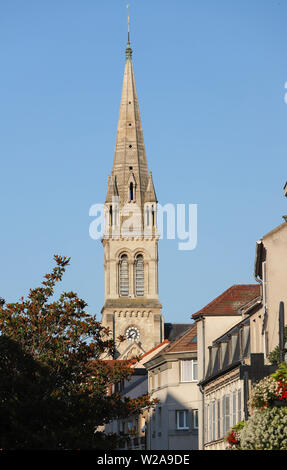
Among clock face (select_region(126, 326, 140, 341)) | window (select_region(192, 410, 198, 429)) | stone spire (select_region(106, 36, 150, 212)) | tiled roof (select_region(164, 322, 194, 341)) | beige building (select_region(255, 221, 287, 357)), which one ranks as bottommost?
window (select_region(192, 410, 198, 429))

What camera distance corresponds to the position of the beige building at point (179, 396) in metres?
73.2

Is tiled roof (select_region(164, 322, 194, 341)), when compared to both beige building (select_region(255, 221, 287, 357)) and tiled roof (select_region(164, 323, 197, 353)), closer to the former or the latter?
tiled roof (select_region(164, 323, 197, 353))

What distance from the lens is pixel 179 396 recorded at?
243 feet

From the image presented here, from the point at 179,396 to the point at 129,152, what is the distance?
9725cm

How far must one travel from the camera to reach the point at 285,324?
38.8 m

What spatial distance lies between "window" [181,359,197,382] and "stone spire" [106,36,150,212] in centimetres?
9011

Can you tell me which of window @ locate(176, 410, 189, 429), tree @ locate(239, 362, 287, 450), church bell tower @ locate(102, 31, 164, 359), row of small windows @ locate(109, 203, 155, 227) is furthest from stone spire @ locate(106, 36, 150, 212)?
tree @ locate(239, 362, 287, 450)

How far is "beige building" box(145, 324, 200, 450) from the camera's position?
240ft

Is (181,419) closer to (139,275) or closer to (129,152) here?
(139,275)

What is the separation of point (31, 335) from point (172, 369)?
2763cm

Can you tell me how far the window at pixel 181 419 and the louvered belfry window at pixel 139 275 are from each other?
84017mm

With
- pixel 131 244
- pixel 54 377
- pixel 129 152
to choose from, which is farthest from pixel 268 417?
pixel 129 152

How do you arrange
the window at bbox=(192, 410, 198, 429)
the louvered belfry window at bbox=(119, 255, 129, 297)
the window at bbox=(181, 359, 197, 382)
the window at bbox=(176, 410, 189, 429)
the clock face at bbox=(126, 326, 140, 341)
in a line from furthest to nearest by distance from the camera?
the louvered belfry window at bbox=(119, 255, 129, 297), the clock face at bbox=(126, 326, 140, 341), the window at bbox=(176, 410, 189, 429), the window at bbox=(181, 359, 197, 382), the window at bbox=(192, 410, 198, 429)
